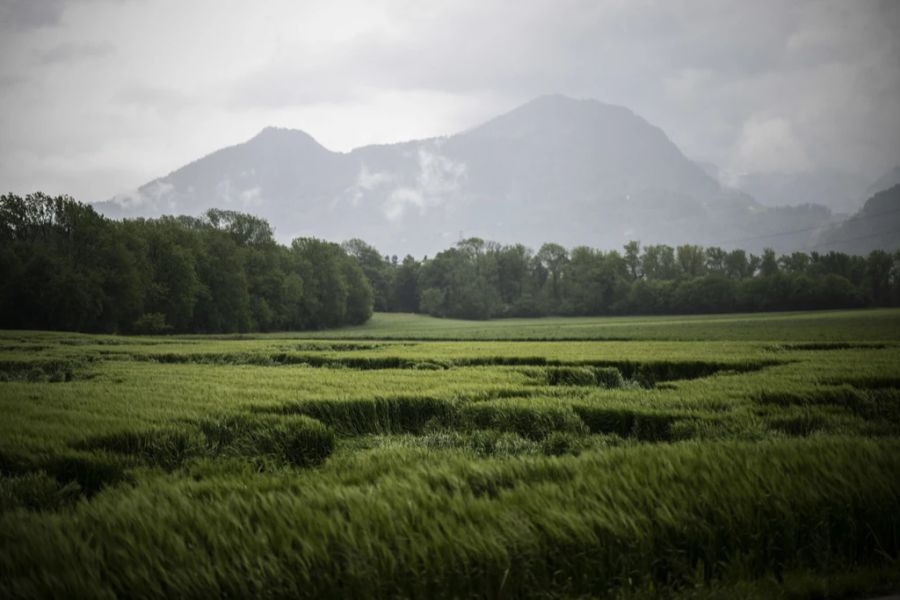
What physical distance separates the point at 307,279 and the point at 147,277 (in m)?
32.3

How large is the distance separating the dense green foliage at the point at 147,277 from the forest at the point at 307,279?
15cm

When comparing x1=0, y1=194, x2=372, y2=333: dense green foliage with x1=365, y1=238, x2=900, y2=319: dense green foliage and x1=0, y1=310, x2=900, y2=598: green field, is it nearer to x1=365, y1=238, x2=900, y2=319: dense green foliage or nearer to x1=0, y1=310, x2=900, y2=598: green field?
x1=365, y1=238, x2=900, y2=319: dense green foliage

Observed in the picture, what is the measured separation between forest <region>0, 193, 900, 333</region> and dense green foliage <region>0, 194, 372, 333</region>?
5.9 inches

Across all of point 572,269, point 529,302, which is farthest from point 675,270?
point 529,302

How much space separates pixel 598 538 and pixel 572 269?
419ft

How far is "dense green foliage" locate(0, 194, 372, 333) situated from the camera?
53.3 metres

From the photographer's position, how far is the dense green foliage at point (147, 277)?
53.3 m

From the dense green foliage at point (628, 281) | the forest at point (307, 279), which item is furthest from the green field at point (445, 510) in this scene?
the dense green foliage at point (628, 281)

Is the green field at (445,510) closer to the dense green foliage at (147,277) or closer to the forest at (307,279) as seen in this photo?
the dense green foliage at (147,277)

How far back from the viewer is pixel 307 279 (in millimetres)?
93375

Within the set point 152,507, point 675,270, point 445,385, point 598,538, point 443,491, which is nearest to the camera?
point 598,538

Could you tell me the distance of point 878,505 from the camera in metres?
4.68

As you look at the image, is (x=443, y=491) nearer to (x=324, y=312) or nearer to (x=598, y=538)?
(x=598, y=538)

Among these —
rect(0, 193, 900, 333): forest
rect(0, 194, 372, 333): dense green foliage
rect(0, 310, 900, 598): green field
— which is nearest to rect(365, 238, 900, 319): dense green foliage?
rect(0, 193, 900, 333): forest
